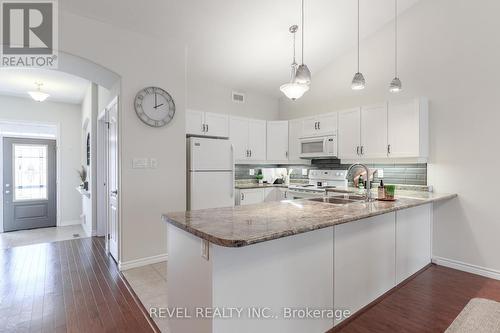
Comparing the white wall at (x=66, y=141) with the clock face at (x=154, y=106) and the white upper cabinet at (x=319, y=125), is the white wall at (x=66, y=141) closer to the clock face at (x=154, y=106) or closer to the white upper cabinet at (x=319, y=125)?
the clock face at (x=154, y=106)

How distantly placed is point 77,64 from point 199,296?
3.12 m

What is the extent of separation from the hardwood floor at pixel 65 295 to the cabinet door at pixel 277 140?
3312 millimetres

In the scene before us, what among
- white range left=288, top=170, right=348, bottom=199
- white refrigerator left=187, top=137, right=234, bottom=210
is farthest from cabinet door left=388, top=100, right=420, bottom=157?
white refrigerator left=187, top=137, right=234, bottom=210

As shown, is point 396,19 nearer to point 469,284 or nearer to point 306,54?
point 306,54

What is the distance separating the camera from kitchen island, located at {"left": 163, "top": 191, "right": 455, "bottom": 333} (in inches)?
57.5

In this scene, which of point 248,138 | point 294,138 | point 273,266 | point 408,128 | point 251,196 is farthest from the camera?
point 294,138

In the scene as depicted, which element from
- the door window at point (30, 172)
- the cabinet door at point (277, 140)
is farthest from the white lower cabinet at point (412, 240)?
the door window at point (30, 172)

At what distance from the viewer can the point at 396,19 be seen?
3924mm

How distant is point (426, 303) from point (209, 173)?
2.97 metres

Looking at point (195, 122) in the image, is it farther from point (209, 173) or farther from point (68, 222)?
point (68, 222)

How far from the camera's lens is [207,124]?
4.62 metres

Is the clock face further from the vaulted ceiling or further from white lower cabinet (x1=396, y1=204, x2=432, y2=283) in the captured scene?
white lower cabinet (x1=396, y1=204, x2=432, y2=283)

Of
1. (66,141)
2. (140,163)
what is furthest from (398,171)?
(66,141)

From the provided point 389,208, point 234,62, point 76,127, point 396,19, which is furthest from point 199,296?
point 76,127
